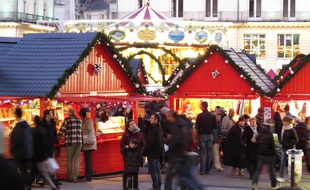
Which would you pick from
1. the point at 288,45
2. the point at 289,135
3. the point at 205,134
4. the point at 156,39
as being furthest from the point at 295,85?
the point at 288,45

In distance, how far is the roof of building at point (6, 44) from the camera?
2261 cm

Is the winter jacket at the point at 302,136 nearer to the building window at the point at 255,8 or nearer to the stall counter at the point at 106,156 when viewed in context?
the stall counter at the point at 106,156

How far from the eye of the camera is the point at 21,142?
16344mm

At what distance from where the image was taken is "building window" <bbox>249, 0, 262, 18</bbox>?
6931cm

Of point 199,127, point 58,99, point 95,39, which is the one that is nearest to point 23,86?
point 58,99

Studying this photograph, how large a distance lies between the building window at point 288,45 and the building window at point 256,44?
1.16 m

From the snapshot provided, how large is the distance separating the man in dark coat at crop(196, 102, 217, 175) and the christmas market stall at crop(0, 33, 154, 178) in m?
1.74

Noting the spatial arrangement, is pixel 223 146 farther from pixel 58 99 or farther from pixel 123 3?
pixel 123 3

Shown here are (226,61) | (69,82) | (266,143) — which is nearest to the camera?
(266,143)

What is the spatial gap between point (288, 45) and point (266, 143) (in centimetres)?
5050

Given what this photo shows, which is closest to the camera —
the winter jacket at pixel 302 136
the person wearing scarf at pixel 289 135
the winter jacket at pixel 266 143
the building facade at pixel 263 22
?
the winter jacket at pixel 266 143

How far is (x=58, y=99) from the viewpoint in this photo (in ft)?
68.4

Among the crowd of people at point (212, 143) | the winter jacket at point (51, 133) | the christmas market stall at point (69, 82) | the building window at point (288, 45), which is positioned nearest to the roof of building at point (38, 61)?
the christmas market stall at point (69, 82)

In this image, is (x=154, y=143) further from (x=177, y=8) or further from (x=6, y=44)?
(x=177, y=8)
